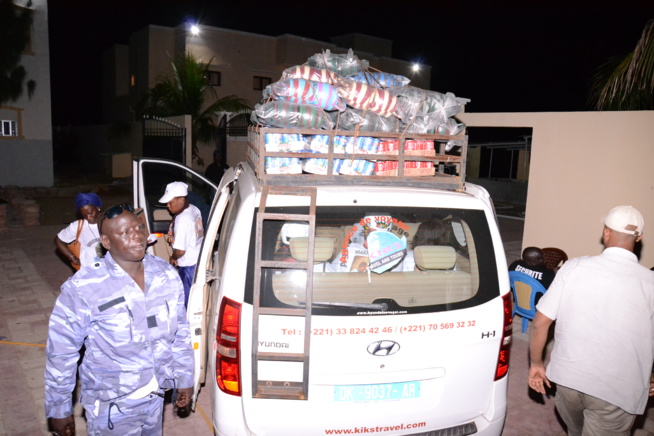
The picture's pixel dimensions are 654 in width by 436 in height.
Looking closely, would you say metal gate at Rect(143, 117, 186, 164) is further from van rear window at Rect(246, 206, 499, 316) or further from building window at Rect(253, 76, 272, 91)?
van rear window at Rect(246, 206, 499, 316)

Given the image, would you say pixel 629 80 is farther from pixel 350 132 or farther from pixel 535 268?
pixel 350 132

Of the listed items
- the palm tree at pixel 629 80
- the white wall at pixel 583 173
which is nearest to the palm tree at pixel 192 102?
the white wall at pixel 583 173

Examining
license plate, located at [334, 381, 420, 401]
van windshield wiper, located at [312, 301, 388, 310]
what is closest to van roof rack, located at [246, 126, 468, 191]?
van windshield wiper, located at [312, 301, 388, 310]

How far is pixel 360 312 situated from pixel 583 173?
575cm

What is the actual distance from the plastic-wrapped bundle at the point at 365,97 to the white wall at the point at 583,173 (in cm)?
473

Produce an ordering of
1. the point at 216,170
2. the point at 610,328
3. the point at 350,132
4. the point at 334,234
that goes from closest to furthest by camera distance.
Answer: the point at 610,328
the point at 334,234
the point at 350,132
the point at 216,170

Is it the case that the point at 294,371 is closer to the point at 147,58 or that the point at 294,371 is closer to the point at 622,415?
the point at 622,415

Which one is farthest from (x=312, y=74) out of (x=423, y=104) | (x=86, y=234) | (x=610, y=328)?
(x=86, y=234)

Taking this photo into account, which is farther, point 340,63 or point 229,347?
point 340,63

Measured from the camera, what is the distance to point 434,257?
303 centimetres

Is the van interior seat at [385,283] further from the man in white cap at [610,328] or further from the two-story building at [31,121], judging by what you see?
the two-story building at [31,121]

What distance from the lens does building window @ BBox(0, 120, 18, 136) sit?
1862 cm

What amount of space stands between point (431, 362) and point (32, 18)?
21.4 metres

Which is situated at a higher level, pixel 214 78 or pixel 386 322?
pixel 214 78
